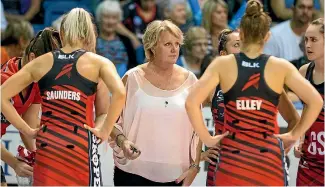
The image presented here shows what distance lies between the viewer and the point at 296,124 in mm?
6223

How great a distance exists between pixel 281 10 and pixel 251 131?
5.53 m

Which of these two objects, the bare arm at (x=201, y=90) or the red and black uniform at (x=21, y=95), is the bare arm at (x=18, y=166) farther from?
the bare arm at (x=201, y=90)

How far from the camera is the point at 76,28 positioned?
20.8 ft

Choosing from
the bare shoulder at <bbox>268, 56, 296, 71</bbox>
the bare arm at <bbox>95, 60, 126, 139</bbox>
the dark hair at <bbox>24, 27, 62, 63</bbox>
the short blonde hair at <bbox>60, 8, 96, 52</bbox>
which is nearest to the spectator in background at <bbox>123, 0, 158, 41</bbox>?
the dark hair at <bbox>24, 27, 62, 63</bbox>

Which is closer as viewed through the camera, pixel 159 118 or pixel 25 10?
pixel 159 118

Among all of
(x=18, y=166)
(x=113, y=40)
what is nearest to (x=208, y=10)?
(x=113, y=40)

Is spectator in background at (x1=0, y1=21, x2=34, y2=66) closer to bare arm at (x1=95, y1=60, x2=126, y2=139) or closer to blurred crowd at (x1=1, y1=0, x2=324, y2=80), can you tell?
blurred crowd at (x1=1, y1=0, x2=324, y2=80)

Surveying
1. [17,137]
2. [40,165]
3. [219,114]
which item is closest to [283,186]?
[219,114]

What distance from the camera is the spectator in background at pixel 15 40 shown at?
9539 millimetres

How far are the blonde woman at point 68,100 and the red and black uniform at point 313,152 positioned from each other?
1.49 m

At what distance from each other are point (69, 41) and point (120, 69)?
4246 mm

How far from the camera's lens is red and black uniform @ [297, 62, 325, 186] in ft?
22.0

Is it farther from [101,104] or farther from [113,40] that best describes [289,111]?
[113,40]

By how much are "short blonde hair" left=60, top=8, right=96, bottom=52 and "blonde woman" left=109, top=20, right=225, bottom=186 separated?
0.83 m
